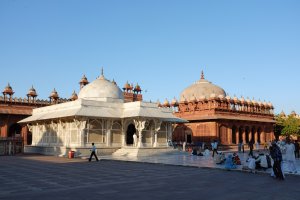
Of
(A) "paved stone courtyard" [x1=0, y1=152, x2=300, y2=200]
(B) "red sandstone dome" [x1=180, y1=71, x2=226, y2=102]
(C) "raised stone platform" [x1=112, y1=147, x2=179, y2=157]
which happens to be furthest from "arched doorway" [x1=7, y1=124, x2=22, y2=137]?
(A) "paved stone courtyard" [x1=0, y1=152, x2=300, y2=200]

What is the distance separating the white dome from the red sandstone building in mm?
14291

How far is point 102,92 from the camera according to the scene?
33.0 metres

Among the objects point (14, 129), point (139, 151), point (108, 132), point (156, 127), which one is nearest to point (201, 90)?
point (156, 127)

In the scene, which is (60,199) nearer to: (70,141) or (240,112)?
A: (70,141)

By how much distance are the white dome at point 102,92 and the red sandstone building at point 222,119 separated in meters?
14.3

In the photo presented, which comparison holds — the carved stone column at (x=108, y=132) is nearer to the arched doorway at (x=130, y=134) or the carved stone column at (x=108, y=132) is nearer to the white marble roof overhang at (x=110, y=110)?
the white marble roof overhang at (x=110, y=110)

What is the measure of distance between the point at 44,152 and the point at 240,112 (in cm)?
2834

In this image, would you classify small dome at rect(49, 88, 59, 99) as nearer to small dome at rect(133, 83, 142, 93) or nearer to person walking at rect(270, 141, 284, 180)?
small dome at rect(133, 83, 142, 93)

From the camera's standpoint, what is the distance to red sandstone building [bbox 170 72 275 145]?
4341cm

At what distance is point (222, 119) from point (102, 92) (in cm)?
1730

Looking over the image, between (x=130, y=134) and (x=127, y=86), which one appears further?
(x=127, y=86)

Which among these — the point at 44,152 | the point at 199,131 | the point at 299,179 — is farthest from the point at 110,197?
the point at 199,131

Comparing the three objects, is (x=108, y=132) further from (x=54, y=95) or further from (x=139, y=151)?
(x=54, y=95)

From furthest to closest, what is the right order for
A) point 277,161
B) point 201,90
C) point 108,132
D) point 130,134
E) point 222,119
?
1. point 201,90
2. point 222,119
3. point 130,134
4. point 108,132
5. point 277,161
